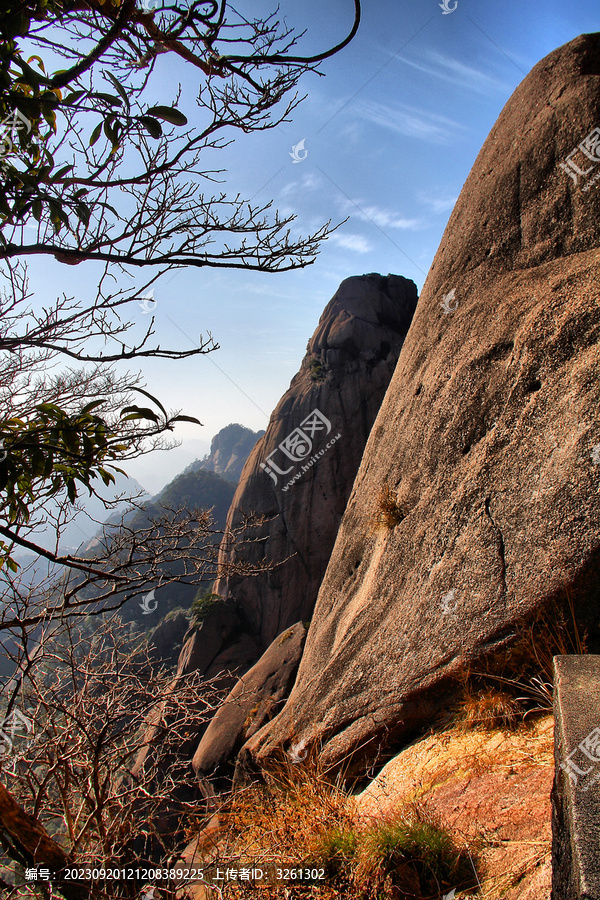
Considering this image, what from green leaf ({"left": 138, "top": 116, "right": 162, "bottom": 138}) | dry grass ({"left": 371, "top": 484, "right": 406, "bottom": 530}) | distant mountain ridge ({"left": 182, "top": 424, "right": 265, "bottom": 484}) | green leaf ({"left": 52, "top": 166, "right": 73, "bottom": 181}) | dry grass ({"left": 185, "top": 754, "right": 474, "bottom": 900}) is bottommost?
dry grass ({"left": 185, "top": 754, "right": 474, "bottom": 900})

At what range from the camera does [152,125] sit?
5.82 ft

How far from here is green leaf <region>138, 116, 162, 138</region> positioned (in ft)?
5.75

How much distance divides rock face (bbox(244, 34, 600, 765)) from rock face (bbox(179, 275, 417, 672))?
12.6 m

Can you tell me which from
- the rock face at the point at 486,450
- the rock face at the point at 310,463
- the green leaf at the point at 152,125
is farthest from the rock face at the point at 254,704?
the green leaf at the point at 152,125

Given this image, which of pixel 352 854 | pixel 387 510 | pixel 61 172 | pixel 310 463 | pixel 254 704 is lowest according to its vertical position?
pixel 254 704

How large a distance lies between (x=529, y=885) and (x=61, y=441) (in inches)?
110

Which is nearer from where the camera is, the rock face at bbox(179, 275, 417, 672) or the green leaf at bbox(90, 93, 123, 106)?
A: the green leaf at bbox(90, 93, 123, 106)

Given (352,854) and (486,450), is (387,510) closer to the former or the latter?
(486,450)

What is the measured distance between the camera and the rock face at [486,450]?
3.12 metres

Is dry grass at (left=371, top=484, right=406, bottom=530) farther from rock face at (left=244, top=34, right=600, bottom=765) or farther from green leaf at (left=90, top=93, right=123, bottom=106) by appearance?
green leaf at (left=90, top=93, right=123, bottom=106)

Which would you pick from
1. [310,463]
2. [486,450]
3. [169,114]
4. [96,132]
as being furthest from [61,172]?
[310,463]

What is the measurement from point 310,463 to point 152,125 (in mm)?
18171

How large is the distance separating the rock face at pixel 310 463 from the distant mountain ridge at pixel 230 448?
206 feet

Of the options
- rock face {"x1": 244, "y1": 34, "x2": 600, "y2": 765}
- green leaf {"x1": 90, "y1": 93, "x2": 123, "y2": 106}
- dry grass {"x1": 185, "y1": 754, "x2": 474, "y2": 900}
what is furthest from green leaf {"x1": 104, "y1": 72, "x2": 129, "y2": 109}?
dry grass {"x1": 185, "y1": 754, "x2": 474, "y2": 900}
